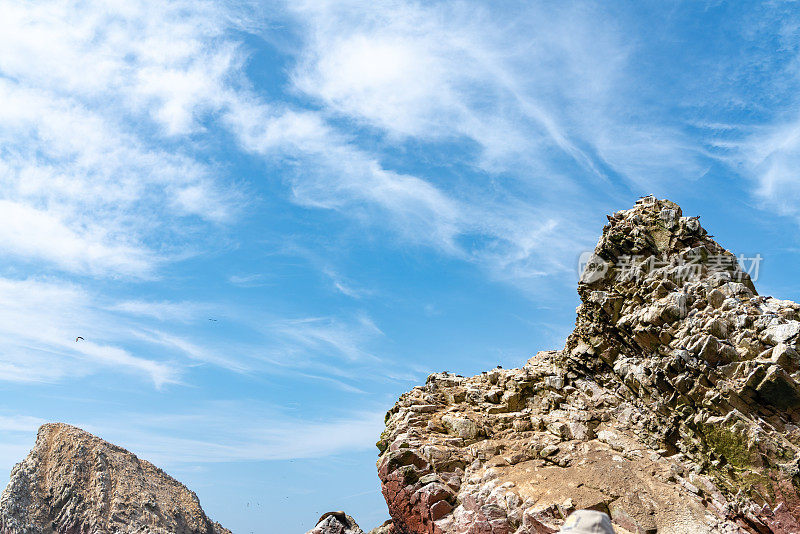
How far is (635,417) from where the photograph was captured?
72.6 ft

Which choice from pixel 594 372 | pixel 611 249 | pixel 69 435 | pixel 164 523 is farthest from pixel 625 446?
pixel 69 435

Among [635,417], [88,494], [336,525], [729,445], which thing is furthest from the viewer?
[88,494]

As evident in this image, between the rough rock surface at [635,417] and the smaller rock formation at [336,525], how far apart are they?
6.03m

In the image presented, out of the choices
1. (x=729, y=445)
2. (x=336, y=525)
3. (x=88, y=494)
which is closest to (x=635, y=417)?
(x=729, y=445)

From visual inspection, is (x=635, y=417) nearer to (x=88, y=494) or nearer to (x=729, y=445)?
(x=729, y=445)

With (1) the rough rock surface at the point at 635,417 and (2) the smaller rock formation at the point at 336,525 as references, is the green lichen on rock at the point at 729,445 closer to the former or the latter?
(1) the rough rock surface at the point at 635,417

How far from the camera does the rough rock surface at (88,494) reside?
34719mm

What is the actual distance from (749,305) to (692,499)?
757 cm

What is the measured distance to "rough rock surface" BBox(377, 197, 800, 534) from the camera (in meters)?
18.2

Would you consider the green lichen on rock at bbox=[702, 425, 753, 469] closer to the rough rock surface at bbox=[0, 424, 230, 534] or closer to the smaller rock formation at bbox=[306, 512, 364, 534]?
the smaller rock formation at bbox=[306, 512, 364, 534]

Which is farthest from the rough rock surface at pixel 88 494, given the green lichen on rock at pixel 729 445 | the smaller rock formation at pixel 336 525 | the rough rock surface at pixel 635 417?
the green lichen on rock at pixel 729 445

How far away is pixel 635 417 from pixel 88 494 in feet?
112

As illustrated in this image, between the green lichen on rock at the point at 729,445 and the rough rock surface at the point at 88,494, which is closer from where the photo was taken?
the green lichen on rock at the point at 729,445

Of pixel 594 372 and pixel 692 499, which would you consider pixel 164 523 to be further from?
pixel 692 499
